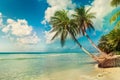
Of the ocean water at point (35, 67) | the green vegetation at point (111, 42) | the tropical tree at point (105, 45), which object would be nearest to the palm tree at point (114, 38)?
the green vegetation at point (111, 42)

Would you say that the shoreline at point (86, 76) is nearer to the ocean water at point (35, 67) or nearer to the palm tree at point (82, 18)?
the ocean water at point (35, 67)

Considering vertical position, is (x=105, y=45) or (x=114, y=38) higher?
(x=114, y=38)

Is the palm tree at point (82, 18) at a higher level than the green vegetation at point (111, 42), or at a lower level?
higher

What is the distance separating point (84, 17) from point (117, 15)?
39.4 feet

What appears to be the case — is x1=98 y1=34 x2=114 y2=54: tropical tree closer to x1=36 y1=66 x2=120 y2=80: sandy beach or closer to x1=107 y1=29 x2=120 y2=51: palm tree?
x1=107 y1=29 x2=120 y2=51: palm tree

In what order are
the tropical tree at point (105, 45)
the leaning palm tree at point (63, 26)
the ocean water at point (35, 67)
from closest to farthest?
the ocean water at point (35, 67), the leaning palm tree at point (63, 26), the tropical tree at point (105, 45)

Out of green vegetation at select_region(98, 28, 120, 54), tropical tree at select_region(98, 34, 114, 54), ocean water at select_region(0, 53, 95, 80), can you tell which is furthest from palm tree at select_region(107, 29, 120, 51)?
ocean water at select_region(0, 53, 95, 80)

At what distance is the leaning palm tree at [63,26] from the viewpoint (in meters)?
26.9

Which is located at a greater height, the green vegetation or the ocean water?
the green vegetation

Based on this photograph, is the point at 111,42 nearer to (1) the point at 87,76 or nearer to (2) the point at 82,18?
(2) the point at 82,18

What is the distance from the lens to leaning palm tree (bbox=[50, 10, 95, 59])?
1058 inches

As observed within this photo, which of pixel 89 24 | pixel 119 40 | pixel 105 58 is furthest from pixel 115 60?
pixel 89 24

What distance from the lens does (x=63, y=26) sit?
88.7ft

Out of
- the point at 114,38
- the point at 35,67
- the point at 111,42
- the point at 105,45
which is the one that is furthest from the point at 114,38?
the point at 35,67
